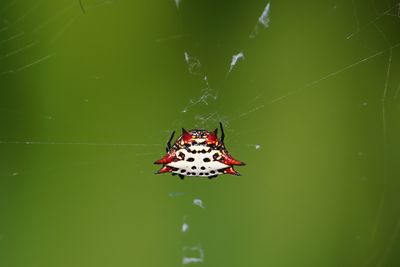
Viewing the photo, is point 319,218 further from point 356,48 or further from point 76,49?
point 76,49

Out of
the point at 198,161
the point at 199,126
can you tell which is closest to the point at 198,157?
the point at 198,161

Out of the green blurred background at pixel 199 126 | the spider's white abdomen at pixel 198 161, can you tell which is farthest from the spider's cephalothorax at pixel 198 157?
the green blurred background at pixel 199 126

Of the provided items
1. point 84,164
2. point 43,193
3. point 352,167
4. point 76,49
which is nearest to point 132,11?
point 76,49

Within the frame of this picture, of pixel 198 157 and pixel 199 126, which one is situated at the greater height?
pixel 199 126

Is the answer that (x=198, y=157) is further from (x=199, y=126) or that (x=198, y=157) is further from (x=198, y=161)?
(x=199, y=126)

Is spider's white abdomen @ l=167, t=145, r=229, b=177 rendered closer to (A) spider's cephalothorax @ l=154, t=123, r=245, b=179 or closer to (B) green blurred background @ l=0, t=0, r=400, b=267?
(A) spider's cephalothorax @ l=154, t=123, r=245, b=179

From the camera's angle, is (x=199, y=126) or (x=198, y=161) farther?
(x=199, y=126)

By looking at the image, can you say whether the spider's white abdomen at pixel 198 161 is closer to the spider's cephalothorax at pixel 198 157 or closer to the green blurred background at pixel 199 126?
the spider's cephalothorax at pixel 198 157
